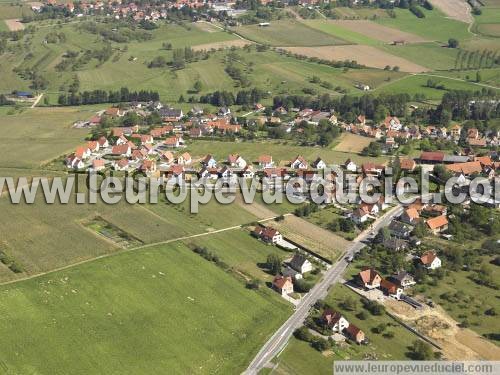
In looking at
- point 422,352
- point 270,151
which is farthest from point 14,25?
point 422,352

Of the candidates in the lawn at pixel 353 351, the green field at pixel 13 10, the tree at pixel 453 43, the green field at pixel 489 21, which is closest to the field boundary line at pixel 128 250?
the lawn at pixel 353 351

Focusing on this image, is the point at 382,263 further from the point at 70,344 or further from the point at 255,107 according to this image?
the point at 255,107

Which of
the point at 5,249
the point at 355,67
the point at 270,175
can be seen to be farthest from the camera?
the point at 355,67

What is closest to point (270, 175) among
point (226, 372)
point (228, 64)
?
point (226, 372)

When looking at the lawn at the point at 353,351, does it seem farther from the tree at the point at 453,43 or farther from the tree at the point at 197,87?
the tree at the point at 453,43

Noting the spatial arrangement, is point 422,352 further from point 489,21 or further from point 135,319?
point 489,21

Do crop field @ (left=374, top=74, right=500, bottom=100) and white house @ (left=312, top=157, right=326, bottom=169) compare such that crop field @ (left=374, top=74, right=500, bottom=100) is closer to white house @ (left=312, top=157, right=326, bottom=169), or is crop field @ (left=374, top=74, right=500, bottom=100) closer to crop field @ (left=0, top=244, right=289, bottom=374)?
white house @ (left=312, top=157, right=326, bottom=169)
